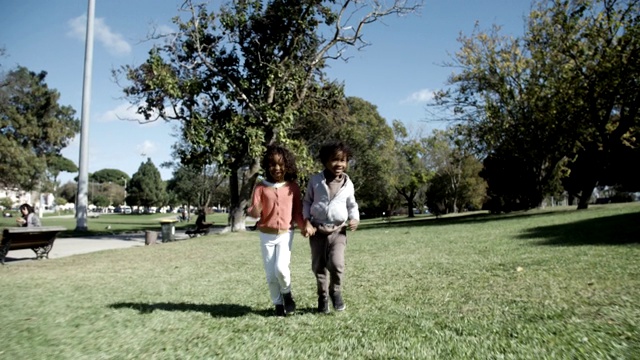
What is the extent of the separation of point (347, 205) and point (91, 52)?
2446cm

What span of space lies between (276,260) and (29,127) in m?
39.4

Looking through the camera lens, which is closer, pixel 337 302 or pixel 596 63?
pixel 337 302

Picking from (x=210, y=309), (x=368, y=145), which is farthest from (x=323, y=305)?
(x=368, y=145)

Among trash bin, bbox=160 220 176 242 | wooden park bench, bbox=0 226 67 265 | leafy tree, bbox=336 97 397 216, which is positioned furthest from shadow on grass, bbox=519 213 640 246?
leafy tree, bbox=336 97 397 216

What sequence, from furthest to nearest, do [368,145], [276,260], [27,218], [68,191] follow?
1. [68,191]
2. [368,145]
3. [27,218]
4. [276,260]

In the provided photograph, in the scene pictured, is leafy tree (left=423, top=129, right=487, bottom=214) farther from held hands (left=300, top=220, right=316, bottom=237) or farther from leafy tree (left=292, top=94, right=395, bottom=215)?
held hands (left=300, top=220, right=316, bottom=237)

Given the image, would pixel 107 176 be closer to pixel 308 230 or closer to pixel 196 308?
pixel 196 308

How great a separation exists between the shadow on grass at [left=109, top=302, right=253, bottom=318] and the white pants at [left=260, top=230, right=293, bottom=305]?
496 mm

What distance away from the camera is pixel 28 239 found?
37.6 feet

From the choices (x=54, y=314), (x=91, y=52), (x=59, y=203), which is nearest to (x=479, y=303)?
(x=54, y=314)

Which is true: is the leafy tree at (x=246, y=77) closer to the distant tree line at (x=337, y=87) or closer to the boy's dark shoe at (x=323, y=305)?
the distant tree line at (x=337, y=87)

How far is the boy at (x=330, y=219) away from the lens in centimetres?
461

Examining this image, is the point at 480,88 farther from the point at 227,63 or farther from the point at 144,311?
the point at 144,311

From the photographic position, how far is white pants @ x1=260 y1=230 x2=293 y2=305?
4.62 m
